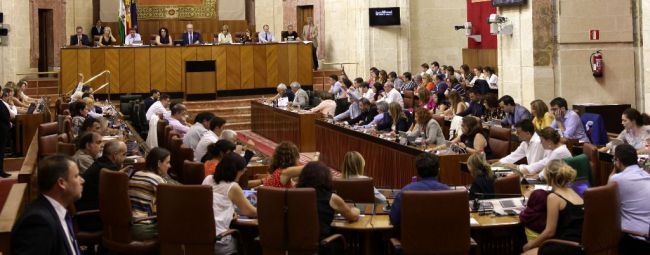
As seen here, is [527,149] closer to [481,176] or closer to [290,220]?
[481,176]

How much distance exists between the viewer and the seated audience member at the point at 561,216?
598 centimetres

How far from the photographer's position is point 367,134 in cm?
1268

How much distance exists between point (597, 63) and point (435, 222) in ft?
28.8

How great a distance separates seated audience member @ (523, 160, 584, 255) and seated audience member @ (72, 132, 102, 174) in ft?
13.9

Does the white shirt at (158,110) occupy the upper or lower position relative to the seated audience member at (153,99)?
lower

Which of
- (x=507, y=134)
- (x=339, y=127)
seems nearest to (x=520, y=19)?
(x=339, y=127)

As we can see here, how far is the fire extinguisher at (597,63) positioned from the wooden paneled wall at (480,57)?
6541 millimetres

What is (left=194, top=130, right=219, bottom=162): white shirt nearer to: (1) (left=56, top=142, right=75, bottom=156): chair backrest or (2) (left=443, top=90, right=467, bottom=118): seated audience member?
(1) (left=56, top=142, right=75, bottom=156): chair backrest

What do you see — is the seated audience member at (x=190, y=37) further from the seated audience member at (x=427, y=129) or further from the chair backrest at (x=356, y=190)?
the chair backrest at (x=356, y=190)

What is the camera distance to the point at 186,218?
638cm

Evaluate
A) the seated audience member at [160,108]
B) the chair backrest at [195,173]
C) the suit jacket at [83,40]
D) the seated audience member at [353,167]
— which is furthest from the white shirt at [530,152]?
the suit jacket at [83,40]

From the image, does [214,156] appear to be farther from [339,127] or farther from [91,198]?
[339,127]

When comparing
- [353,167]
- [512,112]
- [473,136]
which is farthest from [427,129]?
[353,167]

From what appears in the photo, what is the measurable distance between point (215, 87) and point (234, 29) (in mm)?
4877
